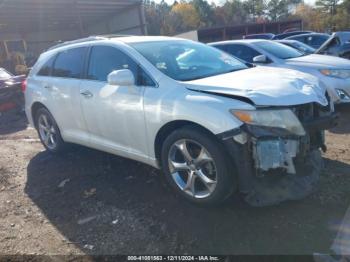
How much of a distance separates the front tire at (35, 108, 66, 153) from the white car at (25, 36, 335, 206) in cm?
65

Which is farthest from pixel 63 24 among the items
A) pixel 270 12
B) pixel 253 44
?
pixel 270 12

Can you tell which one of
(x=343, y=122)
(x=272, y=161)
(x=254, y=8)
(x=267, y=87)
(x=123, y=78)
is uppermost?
(x=254, y=8)

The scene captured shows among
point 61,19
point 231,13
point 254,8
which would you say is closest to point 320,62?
point 61,19

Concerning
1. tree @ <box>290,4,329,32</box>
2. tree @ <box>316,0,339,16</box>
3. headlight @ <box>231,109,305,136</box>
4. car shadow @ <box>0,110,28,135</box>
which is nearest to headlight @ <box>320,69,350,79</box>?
headlight @ <box>231,109,305,136</box>

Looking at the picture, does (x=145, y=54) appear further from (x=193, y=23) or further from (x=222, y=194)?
(x=193, y=23)

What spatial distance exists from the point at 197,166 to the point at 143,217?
2.40ft

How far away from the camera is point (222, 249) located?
9.55ft

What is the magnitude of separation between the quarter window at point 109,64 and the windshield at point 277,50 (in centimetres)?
441

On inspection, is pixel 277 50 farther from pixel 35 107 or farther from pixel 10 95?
pixel 10 95

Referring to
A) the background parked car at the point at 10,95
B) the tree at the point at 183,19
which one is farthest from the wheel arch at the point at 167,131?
the tree at the point at 183,19

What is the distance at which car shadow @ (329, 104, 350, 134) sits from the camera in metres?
5.79

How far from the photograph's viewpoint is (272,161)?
313 cm

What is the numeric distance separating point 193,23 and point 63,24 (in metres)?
48.4

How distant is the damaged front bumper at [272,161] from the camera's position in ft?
10.2
